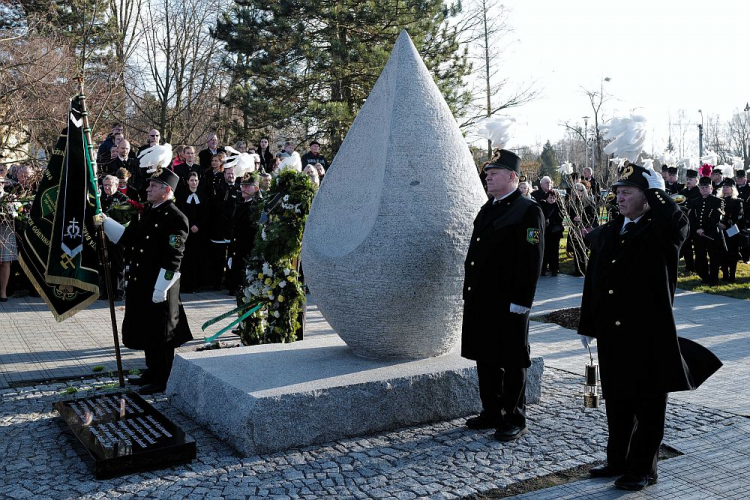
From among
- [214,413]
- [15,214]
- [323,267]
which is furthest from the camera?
[15,214]

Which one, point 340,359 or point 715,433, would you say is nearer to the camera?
point 715,433

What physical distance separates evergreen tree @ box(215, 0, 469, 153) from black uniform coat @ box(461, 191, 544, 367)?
607 inches

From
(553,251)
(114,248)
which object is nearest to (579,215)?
(553,251)

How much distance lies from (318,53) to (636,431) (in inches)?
700

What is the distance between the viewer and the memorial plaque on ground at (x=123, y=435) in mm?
4488

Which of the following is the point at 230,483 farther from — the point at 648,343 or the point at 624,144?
the point at 624,144

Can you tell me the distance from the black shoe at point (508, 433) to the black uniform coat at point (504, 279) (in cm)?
45

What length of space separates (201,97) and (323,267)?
2653 cm

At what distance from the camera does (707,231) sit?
14734 mm

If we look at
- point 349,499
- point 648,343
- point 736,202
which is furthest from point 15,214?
point 736,202

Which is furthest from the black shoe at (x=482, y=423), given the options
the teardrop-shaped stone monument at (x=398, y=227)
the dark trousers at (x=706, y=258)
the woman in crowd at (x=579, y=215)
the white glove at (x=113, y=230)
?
the dark trousers at (x=706, y=258)

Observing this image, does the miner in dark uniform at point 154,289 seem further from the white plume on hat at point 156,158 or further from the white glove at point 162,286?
the white plume on hat at point 156,158

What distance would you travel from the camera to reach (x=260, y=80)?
2181 centimetres

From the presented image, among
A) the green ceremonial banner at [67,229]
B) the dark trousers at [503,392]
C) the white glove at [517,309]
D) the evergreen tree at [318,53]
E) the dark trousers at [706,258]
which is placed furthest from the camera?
the evergreen tree at [318,53]
